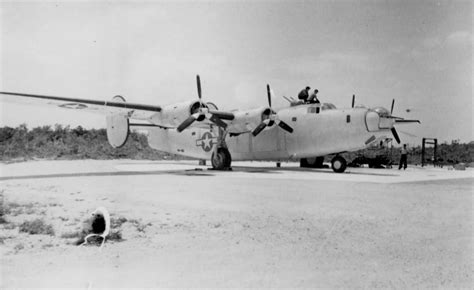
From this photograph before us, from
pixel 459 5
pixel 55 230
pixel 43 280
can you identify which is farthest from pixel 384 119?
pixel 43 280

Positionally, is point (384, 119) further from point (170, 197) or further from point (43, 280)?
point (43, 280)

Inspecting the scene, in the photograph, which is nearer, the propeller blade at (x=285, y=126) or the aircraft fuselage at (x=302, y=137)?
the aircraft fuselage at (x=302, y=137)

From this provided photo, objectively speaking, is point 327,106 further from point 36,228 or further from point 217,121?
point 36,228

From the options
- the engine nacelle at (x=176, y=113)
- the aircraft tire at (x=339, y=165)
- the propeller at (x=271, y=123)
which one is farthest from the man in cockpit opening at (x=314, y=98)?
the engine nacelle at (x=176, y=113)

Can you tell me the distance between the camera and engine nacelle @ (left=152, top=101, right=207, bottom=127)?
18.1 meters

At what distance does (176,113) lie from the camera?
18219 mm

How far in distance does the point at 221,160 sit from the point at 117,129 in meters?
5.39

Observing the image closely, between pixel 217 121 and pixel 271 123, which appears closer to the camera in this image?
pixel 217 121

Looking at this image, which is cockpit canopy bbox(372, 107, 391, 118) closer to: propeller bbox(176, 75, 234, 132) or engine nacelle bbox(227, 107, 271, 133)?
engine nacelle bbox(227, 107, 271, 133)

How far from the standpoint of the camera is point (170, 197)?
941 centimetres

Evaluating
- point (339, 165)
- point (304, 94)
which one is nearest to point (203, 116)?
point (304, 94)

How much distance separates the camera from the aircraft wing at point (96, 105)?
15088 mm

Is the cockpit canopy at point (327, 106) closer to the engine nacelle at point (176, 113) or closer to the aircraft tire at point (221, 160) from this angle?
the aircraft tire at point (221, 160)

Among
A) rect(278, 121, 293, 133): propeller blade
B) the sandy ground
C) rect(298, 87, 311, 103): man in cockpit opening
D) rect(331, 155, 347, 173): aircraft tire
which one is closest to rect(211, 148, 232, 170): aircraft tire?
rect(278, 121, 293, 133): propeller blade
